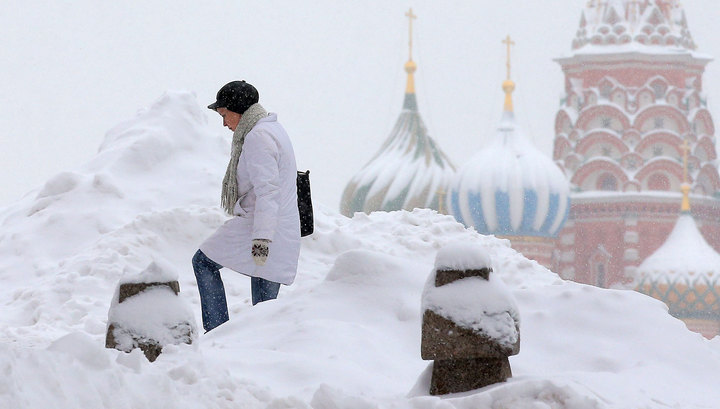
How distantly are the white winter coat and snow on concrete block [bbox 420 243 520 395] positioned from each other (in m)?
1.60

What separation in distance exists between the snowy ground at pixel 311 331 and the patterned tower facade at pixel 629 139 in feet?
138

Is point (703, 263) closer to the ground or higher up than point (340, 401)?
closer to the ground

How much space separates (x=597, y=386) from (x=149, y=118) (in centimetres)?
816

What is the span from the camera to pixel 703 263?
4822 cm

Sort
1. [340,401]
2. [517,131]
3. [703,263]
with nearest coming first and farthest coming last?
[340,401] → [703,263] → [517,131]

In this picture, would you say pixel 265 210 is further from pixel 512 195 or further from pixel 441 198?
pixel 441 198

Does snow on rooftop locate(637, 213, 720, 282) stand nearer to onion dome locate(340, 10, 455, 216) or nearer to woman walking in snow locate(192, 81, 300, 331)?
onion dome locate(340, 10, 455, 216)

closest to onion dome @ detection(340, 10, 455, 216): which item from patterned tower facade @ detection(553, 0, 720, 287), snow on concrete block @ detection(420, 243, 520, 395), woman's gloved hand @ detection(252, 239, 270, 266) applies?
patterned tower facade @ detection(553, 0, 720, 287)

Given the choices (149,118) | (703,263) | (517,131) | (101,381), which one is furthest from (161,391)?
(517,131)

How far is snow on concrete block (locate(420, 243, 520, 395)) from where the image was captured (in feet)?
15.5

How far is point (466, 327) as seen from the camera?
15.5 feet

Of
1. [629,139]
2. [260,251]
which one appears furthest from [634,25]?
[260,251]

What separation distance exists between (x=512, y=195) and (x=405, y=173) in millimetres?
4748

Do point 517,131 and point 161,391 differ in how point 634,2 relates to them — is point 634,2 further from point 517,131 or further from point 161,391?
point 161,391
